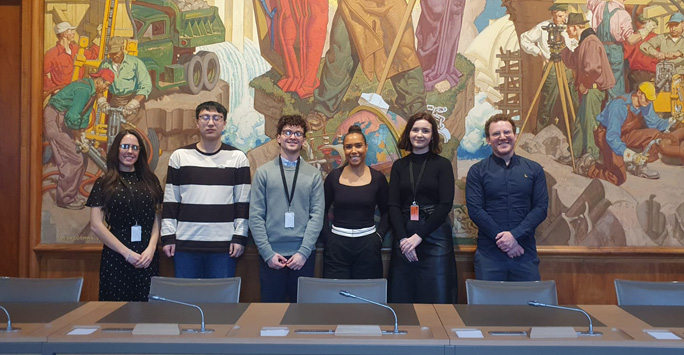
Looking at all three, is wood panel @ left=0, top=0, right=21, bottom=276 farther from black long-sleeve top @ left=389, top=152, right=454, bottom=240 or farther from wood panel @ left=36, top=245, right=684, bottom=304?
black long-sleeve top @ left=389, top=152, right=454, bottom=240

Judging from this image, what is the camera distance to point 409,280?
4230 mm

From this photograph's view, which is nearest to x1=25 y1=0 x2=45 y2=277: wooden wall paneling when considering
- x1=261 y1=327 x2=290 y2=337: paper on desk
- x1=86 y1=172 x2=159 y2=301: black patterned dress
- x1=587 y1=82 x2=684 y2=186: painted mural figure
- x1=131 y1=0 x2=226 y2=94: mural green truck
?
x1=131 y1=0 x2=226 y2=94: mural green truck

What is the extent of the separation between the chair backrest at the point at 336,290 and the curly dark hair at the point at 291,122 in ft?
5.22

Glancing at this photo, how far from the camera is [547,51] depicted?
462 cm

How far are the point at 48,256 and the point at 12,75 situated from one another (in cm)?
151

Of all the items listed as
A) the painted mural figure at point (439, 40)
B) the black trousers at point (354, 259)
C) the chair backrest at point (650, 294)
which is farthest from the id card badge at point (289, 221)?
the chair backrest at point (650, 294)

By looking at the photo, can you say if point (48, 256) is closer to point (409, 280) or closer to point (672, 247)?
point (409, 280)

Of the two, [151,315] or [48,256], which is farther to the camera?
[48,256]

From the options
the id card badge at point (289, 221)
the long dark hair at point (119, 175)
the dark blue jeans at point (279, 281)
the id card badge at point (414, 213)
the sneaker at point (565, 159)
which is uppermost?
the sneaker at point (565, 159)

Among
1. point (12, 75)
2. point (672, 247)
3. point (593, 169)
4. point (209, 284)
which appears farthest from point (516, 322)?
point (12, 75)

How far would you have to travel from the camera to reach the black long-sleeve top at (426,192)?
4.11 meters

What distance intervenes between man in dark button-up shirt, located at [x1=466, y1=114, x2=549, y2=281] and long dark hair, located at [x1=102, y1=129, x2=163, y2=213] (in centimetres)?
226

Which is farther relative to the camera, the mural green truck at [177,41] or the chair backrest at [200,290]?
the mural green truck at [177,41]

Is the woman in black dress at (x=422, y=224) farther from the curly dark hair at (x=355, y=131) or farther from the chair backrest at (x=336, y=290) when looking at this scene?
the chair backrest at (x=336, y=290)
